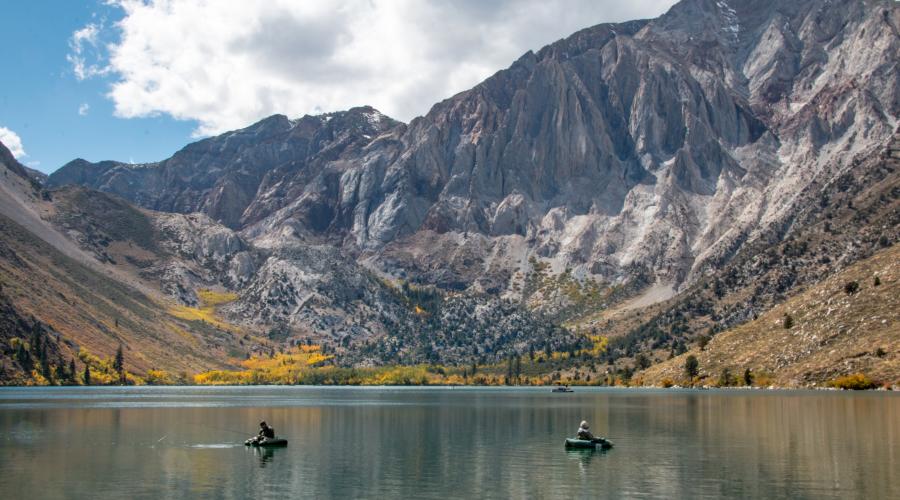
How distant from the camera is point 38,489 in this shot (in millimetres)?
67875

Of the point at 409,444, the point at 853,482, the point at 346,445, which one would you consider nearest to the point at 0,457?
the point at 346,445

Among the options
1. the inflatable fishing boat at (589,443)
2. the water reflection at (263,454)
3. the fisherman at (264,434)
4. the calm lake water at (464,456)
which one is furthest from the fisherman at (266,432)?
the inflatable fishing boat at (589,443)

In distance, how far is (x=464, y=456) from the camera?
90.9 meters

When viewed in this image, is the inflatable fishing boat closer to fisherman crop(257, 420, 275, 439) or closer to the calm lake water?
the calm lake water

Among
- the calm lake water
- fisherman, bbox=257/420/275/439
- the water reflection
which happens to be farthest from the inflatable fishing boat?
fisherman, bbox=257/420/275/439

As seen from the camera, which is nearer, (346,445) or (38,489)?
(38,489)

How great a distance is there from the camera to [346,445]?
102 metres

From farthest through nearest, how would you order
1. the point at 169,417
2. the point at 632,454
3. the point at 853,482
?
the point at 169,417 < the point at 632,454 < the point at 853,482

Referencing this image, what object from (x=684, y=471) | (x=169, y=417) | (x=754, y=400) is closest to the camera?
(x=684, y=471)

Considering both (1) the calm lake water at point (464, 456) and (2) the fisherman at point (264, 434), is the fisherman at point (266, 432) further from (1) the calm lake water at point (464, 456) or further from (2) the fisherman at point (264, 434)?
(1) the calm lake water at point (464, 456)

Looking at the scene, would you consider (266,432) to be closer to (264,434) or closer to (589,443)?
(264,434)

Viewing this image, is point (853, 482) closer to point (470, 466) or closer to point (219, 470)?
point (470, 466)

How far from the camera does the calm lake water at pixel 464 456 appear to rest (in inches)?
2682

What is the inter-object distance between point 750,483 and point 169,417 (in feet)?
361
